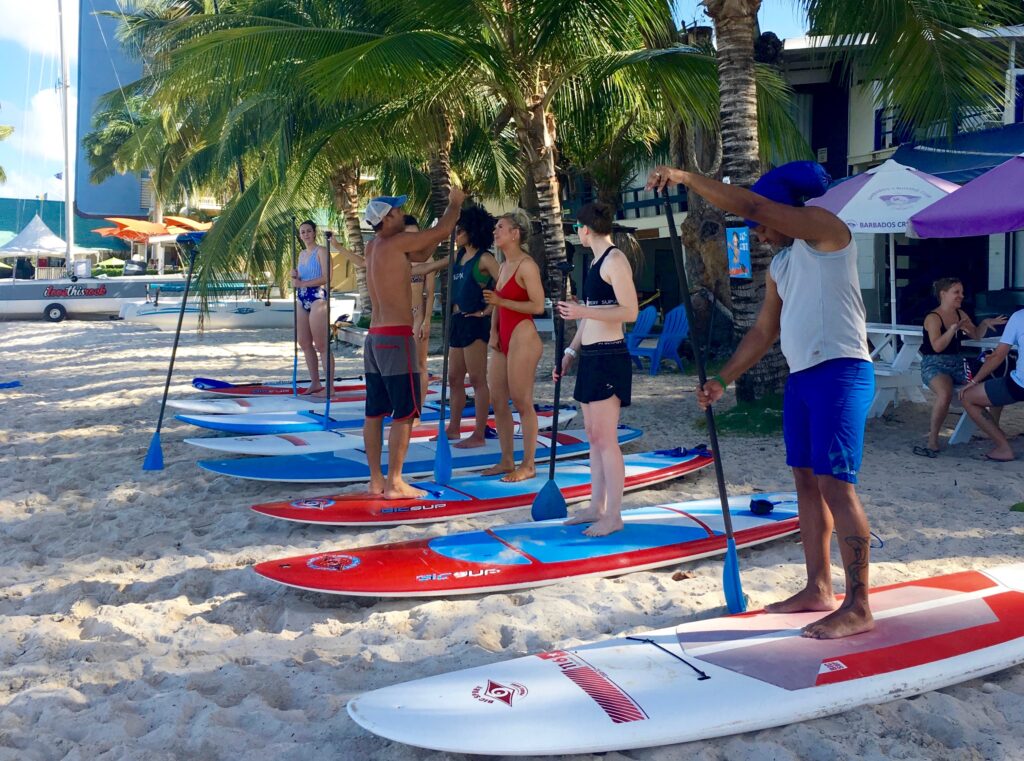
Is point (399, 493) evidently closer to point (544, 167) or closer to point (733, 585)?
point (733, 585)

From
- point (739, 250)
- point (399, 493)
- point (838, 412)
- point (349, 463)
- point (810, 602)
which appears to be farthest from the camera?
point (739, 250)

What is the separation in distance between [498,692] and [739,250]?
5762 mm

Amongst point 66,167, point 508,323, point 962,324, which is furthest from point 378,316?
point 66,167

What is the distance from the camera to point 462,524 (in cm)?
Result: 568

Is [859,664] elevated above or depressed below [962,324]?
below

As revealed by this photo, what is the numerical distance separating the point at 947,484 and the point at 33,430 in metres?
8.38

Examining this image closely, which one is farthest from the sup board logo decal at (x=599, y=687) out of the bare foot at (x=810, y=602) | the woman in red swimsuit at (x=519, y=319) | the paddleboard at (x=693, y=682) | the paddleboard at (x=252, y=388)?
the paddleboard at (x=252, y=388)

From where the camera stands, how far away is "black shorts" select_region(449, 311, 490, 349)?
731 cm

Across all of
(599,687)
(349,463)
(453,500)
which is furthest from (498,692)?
(349,463)

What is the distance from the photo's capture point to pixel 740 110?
8.41 meters

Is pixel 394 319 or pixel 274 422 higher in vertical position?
pixel 394 319

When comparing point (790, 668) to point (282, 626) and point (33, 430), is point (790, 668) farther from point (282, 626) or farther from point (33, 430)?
point (33, 430)

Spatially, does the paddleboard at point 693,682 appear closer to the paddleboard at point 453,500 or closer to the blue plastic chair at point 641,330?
the paddleboard at point 453,500

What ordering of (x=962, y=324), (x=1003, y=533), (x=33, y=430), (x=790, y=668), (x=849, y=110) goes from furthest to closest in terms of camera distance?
(x=849, y=110) → (x=33, y=430) → (x=962, y=324) → (x=1003, y=533) → (x=790, y=668)
